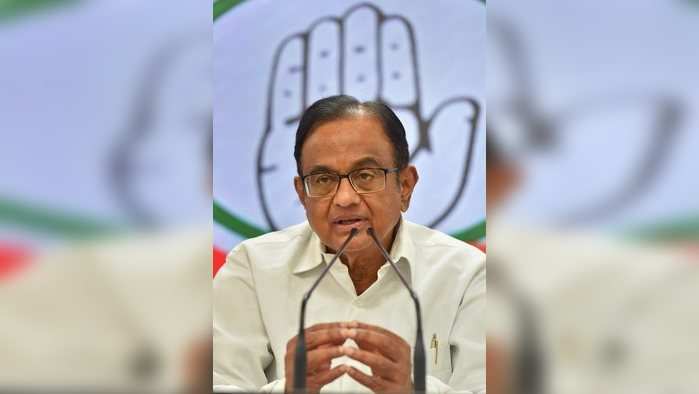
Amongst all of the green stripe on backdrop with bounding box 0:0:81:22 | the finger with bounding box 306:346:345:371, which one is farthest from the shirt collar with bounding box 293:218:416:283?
the green stripe on backdrop with bounding box 0:0:81:22

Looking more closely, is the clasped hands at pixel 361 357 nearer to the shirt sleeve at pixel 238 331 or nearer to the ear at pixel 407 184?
the shirt sleeve at pixel 238 331

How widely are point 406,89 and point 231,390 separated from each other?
2.58ft

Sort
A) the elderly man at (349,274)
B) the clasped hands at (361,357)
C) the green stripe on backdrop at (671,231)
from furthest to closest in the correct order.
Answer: the elderly man at (349,274) → the clasped hands at (361,357) → the green stripe on backdrop at (671,231)

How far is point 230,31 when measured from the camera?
1.78 m

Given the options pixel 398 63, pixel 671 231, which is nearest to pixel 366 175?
pixel 398 63

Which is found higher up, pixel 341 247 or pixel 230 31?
pixel 230 31

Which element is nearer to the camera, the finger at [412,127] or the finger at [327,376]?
the finger at [327,376]

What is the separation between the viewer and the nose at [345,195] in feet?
5.53

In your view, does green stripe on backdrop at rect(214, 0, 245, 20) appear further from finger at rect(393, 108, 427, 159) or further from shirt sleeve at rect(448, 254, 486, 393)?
shirt sleeve at rect(448, 254, 486, 393)

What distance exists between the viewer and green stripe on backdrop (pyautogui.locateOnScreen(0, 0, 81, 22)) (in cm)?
147

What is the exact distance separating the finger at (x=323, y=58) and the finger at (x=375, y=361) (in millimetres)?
587

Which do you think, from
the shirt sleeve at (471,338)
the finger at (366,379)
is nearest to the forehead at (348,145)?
the shirt sleeve at (471,338)

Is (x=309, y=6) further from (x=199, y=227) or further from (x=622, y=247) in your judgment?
(x=622, y=247)

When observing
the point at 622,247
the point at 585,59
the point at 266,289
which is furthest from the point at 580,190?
the point at 266,289
